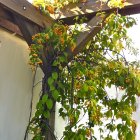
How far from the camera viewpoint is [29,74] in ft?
11.5

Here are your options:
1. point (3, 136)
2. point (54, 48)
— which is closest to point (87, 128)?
point (54, 48)

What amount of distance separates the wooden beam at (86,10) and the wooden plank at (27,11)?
0.15 metres

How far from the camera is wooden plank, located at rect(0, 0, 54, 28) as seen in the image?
236 cm

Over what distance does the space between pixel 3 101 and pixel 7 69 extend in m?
0.35

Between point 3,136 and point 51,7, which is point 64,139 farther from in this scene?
point 51,7

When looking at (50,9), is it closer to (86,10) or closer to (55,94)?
(86,10)

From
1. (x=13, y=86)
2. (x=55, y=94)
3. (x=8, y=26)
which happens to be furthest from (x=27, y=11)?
(x=13, y=86)

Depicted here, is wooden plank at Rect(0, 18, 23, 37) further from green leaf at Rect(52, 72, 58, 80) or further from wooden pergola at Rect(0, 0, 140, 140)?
green leaf at Rect(52, 72, 58, 80)

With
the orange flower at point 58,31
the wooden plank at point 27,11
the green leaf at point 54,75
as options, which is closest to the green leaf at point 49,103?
the green leaf at point 54,75

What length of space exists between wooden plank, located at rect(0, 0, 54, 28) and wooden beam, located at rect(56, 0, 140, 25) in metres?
0.15

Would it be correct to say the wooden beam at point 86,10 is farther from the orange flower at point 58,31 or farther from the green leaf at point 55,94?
the green leaf at point 55,94

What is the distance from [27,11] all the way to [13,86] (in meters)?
0.98

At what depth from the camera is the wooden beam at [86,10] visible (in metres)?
2.66

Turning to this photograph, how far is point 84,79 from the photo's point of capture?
2814 millimetres
